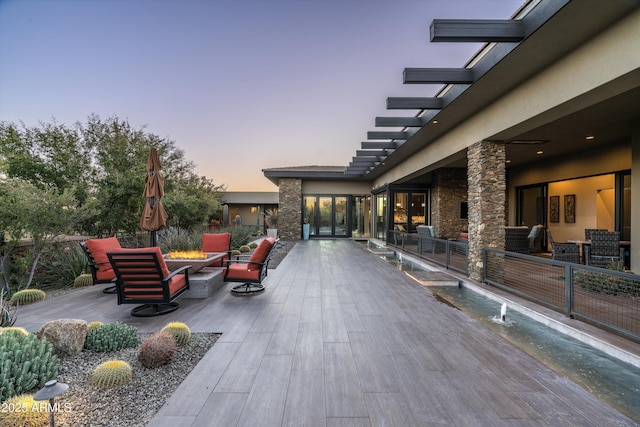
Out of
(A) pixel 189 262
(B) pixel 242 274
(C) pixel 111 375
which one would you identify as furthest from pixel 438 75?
(C) pixel 111 375

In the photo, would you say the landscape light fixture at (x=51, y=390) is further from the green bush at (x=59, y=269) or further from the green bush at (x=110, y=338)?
the green bush at (x=59, y=269)

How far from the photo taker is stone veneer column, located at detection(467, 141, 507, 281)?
6.14m

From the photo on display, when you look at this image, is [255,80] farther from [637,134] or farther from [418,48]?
[637,134]

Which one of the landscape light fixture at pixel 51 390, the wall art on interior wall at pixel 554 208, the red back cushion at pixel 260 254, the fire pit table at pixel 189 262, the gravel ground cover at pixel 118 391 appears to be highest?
the wall art on interior wall at pixel 554 208

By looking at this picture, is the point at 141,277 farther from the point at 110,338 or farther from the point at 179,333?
the point at 179,333

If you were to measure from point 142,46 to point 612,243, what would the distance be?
14.1 m

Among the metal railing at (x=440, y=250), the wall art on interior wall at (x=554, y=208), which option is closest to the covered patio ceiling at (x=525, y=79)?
the wall art on interior wall at (x=554, y=208)

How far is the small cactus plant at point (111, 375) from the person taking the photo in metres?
2.45

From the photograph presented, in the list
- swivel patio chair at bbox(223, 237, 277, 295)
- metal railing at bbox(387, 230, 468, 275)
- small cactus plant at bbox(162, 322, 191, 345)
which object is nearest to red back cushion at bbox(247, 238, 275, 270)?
swivel patio chair at bbox(223, 237, 277, 295)

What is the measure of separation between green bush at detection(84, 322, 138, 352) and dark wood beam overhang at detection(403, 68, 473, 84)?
5.11 metres

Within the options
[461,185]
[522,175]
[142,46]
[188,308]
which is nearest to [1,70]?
[142,46]

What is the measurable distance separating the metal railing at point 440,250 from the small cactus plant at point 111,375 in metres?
6.53

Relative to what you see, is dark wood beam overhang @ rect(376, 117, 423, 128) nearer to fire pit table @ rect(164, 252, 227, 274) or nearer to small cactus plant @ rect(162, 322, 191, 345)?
fire pit table @ rect(164, 252, 227, 274)

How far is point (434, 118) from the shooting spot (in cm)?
670
